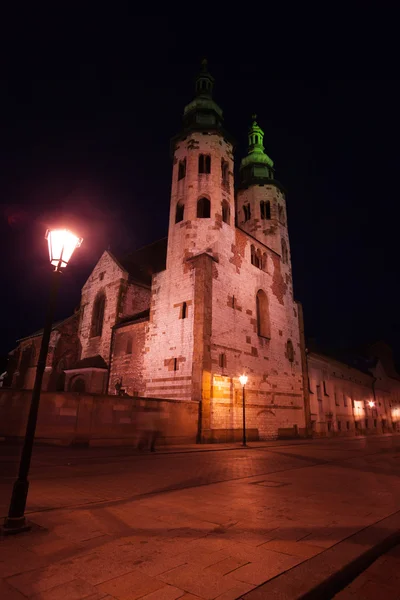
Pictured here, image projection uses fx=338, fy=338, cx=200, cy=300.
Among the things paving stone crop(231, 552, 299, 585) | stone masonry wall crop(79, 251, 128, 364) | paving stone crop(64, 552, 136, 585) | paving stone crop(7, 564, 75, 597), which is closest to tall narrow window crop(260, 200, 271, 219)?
stone masonry wall crop(79, 251, 128, 364)

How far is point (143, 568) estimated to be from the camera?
121 inches

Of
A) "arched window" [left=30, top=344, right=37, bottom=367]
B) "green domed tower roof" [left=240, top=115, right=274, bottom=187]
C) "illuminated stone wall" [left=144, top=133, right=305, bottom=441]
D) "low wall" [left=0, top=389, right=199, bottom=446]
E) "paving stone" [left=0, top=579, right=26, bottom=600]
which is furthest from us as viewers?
"green domed tower roof" [left=240, top=115, right=274, bottom=187]

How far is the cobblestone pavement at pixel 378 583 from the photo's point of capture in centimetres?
284

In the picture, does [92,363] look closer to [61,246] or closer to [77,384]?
[77,384]

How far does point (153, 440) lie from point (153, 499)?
809 centimetres

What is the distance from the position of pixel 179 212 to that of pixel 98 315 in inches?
440

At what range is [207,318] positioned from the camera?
64.3 feet

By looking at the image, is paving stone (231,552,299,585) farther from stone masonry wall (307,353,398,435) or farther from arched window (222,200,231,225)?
stone masonry wall (307,353,398,435)

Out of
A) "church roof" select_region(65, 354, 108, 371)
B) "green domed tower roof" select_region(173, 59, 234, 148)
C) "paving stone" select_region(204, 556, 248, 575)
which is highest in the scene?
"green domed tower roof" select_region(173, 59, 234, 148)

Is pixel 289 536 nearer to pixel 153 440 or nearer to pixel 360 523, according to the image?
pixel 360 523

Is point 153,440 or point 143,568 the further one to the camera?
point 153,440

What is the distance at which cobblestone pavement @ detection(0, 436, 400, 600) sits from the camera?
2.83 meters

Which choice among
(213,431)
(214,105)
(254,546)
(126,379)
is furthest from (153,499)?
(214,105)

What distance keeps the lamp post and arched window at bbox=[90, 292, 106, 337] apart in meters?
22.8
